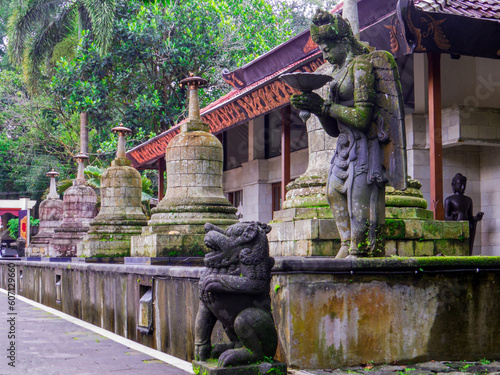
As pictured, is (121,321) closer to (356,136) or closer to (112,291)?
(112,291)

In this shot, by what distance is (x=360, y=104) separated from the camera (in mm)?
5852

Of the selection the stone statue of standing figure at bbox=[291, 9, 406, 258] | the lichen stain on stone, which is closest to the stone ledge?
the lichen stain on stone

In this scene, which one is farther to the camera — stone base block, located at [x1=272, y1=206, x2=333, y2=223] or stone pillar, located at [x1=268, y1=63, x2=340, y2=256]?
stone base block, located at [x1=272, y1=206, x2=333, y2=223]

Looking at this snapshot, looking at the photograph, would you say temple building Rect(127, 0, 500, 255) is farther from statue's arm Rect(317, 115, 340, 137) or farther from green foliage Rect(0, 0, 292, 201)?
green foliage Rect(0, 0, 292, 201)

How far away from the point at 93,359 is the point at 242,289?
204 cm

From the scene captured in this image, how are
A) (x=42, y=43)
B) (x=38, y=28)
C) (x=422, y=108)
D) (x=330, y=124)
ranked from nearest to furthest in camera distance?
(x=330, y=124)
(x=422, y=108)
(x=42, y=43)
(x=38, y=28)

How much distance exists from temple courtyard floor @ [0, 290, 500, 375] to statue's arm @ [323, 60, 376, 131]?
2.12m

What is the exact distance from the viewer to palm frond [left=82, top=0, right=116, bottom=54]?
25.3 m

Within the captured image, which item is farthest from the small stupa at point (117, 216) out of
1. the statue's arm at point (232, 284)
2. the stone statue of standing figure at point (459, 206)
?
the statue's arm at point (232, 284)

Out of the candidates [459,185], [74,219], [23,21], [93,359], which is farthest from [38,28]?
[93,359]

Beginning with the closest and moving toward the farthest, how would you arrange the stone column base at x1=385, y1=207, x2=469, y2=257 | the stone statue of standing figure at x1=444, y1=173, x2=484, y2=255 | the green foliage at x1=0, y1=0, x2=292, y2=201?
the stone column base at x1=385, y1=207, x2=469, y2=257 < the stone statue of standing figure at x1=444, y1=173, x2=484, y2=255 < the green foliage at x1=0, y1=0, x2=292, y2=201

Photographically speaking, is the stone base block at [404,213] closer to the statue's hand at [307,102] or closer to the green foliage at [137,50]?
the statue's hand at [307,102]

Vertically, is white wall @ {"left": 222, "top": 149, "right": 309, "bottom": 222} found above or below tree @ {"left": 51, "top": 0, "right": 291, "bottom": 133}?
below

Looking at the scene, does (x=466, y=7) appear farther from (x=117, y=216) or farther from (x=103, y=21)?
(x=103, y=21)
